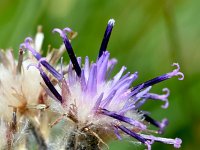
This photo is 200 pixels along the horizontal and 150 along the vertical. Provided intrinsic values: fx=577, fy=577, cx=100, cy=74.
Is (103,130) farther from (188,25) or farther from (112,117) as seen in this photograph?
(188,25)

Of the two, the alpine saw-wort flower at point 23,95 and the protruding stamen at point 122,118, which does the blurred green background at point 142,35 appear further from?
the protruding stamen at point 122,118

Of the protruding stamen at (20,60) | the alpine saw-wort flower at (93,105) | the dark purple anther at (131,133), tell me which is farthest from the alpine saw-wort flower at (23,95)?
the dark purple anther at (131,133)

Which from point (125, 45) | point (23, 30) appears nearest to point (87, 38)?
point (125, 45)

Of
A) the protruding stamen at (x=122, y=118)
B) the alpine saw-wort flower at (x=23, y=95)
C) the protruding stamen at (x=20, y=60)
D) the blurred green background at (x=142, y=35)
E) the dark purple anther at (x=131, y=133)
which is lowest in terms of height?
the dark purple anther at (x=131, y=133)

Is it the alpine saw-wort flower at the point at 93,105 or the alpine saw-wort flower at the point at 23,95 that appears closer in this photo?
Result: the alpine saw-wort flower at the point at 93,105

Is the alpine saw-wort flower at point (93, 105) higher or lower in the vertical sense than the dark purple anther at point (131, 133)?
higher

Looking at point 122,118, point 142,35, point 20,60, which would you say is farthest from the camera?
point 142,35

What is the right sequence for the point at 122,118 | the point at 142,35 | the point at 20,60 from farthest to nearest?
1. the point at 142,35
2. the point at 20,60
3. the point at 122,118

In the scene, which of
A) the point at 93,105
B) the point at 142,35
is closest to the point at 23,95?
the point at 93,105

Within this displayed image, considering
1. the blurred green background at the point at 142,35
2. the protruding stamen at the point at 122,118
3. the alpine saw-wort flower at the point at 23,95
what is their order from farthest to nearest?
1. the blurred green background at the point at 142,35
2. the alpine saw-wort flower at the point at 23,95
3. the protruding stamen at the point at 122,118

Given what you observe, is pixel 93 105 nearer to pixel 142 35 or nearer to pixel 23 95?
pixel 23 95
